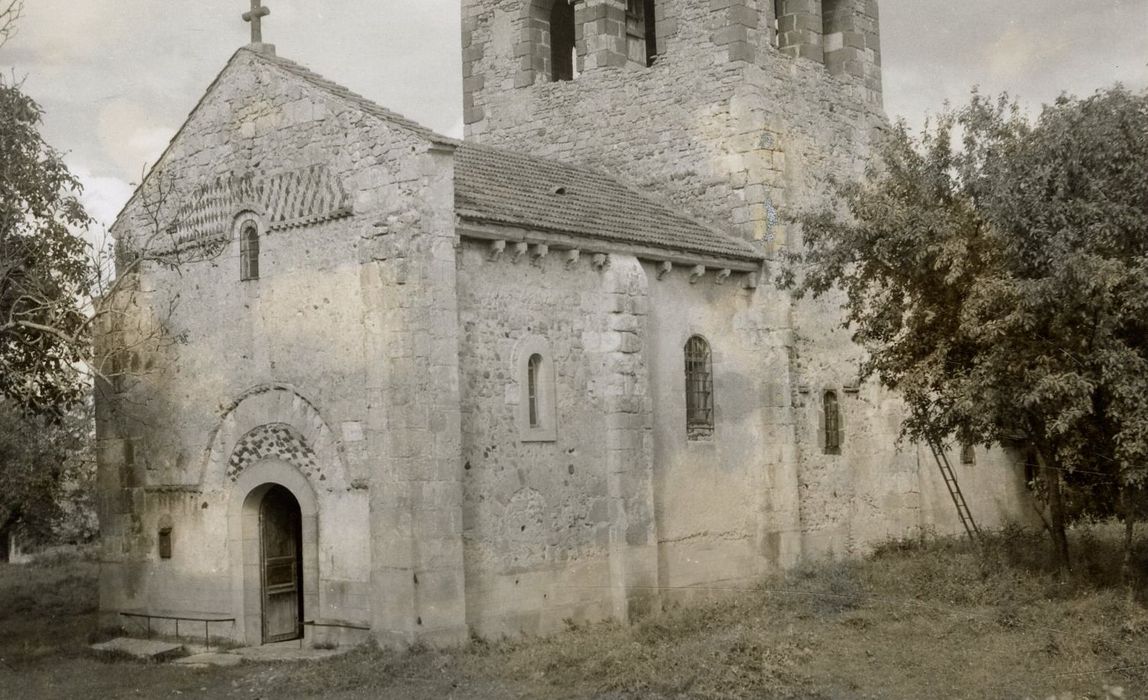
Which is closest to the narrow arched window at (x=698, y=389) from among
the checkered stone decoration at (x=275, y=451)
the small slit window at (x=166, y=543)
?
the checkered stone decoration at (x=275, y=451)

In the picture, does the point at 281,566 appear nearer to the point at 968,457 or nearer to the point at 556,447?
the point at 556,447

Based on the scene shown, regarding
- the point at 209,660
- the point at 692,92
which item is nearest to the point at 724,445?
the point at 692,92

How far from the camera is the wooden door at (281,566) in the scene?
17297 millimetres

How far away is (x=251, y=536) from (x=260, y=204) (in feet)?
14.3

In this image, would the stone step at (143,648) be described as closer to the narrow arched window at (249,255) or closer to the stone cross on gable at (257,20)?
the narrow arched window at (249,255)

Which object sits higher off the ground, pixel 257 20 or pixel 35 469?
pixel 257 20

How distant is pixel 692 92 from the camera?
70.8 ft

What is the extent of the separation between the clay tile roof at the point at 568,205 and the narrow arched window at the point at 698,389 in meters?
1.46

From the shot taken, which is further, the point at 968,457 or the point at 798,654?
the point at 968,457

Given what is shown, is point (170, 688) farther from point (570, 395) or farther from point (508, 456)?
point (570, 395)

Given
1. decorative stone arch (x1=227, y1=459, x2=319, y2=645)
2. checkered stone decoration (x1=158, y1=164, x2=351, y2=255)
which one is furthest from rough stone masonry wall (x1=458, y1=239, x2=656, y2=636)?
decorative stone arch (x1=227, y1=459, x2=319, y2=645)

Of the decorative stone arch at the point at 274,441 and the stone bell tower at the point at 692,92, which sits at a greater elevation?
the stone bell tower at the point at 692,92

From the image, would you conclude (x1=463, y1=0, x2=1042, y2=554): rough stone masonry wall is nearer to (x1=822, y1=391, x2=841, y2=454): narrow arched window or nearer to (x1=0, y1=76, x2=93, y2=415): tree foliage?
(x1=822, y1=391, x2=841, y2=454): narrow arched window

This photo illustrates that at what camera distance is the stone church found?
15.6 meters
